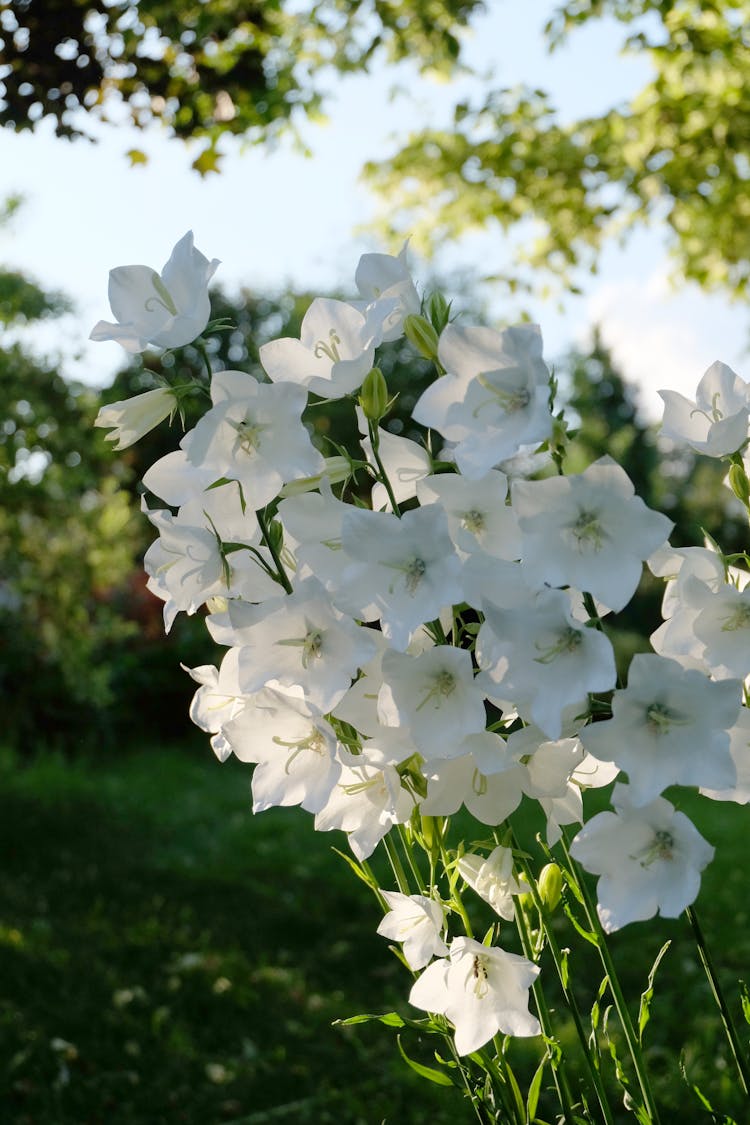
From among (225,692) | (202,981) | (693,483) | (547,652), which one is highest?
(547,652)

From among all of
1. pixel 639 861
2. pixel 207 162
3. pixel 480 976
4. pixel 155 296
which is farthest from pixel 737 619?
pixel 207 162

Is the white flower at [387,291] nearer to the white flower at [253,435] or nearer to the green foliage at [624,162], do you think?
the white flower at [253,435]

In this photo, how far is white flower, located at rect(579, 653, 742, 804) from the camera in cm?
97

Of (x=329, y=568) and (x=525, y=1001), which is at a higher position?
(x=329, y=568)

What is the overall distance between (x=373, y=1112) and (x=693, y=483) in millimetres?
33196

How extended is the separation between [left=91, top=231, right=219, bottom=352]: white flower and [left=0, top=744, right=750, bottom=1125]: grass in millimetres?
1245

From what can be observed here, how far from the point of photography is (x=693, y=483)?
34406 millimetres

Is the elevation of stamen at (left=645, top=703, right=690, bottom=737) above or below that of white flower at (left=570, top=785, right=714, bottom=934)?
above

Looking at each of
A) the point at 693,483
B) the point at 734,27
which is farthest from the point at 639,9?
the point at 693,483

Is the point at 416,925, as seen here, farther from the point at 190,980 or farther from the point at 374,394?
the point at 190,980

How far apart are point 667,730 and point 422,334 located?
1.49ft

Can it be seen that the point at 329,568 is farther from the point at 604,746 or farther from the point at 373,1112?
the point at 373,1112

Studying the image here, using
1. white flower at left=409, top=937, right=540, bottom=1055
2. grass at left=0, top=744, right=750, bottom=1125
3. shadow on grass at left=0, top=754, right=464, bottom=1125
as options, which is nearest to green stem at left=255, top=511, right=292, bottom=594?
white flower at left=409, top=937, right=540, bottom=1055

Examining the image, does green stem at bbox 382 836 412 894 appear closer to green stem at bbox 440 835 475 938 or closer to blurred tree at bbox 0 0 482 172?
green stem at bbox 440 835 475 938
